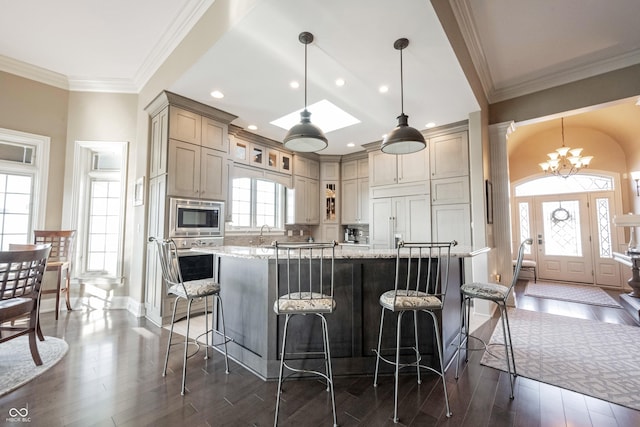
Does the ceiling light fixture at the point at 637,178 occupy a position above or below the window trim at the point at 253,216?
above

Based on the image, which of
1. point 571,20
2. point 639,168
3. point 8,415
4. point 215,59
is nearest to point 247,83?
point 215,59

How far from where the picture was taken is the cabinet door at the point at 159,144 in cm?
343

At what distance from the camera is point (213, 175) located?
152 inches

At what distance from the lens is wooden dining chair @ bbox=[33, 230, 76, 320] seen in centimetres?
360

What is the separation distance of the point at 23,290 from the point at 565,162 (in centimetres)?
886

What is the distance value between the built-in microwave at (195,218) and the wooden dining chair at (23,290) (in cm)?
125

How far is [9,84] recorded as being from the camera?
365cm

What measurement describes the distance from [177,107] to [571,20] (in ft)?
15.2

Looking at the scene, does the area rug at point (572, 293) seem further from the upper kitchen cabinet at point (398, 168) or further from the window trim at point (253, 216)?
the window trim at point (253, 216)

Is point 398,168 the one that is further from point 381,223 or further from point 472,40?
point 472,40

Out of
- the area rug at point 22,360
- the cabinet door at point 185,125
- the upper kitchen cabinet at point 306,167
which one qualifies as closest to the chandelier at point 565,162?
the upper kitchen cabinet at point 306,167

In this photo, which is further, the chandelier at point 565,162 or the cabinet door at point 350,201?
the cabinet door at point 350,201

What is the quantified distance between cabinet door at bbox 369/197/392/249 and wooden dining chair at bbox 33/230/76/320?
4.70 metres

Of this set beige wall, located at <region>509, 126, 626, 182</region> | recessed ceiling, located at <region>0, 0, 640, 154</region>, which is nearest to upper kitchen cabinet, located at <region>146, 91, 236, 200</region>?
recessed ceiling, located at <region>0, 0, 640, 154</region>
